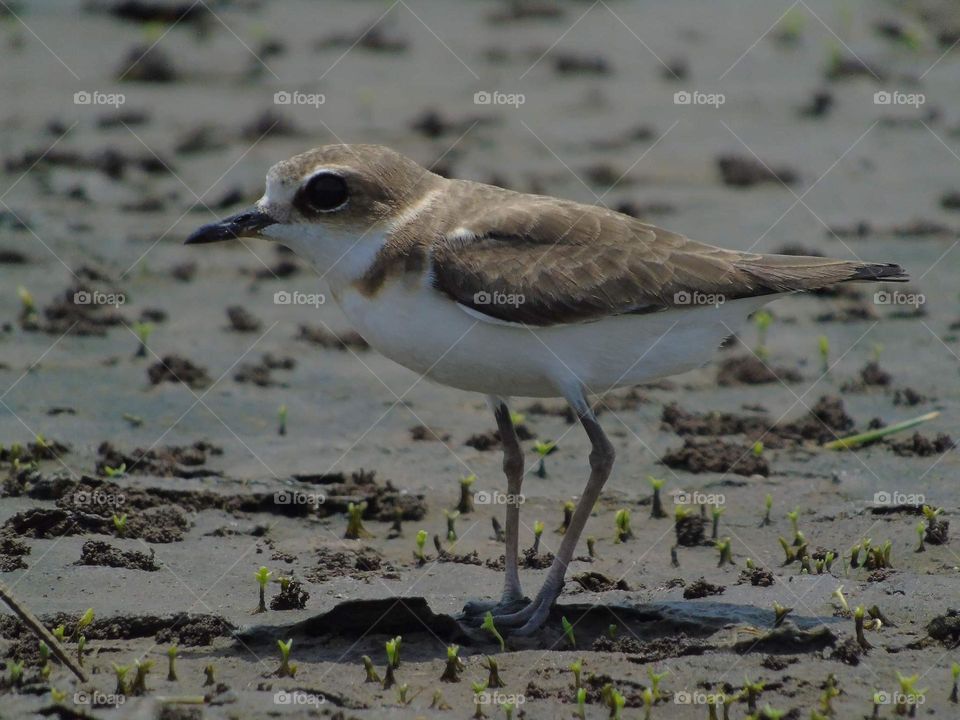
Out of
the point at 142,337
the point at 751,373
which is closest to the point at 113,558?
the point at 142,337

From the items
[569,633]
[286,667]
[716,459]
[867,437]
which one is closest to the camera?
[286,667]

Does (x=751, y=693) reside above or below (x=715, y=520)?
below

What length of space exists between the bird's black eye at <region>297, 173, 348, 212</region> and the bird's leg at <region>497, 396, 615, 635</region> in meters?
1.76

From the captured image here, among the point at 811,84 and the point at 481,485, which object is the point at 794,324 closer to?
the point at 481,485

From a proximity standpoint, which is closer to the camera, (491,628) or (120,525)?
(491,628)

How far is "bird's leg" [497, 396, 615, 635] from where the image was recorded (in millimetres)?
7594

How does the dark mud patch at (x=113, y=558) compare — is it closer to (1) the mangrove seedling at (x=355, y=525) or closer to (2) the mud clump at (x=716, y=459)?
(1) the mangrove seedling at (x=355, y=525)

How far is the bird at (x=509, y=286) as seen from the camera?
7793 mm

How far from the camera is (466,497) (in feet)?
30.1

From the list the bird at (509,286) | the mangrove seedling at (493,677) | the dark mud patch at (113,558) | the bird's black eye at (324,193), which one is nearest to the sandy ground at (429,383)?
the dark mud patch at (113,558)

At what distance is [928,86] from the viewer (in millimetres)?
18734

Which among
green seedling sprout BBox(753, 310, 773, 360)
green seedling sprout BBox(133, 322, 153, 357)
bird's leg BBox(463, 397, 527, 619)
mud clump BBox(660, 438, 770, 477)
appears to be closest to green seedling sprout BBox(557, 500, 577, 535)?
bird's leg BBox(463, 397, 527, 619)

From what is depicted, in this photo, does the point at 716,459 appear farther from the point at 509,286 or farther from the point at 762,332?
the point at 509,286

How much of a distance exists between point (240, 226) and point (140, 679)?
2725 millimetres
